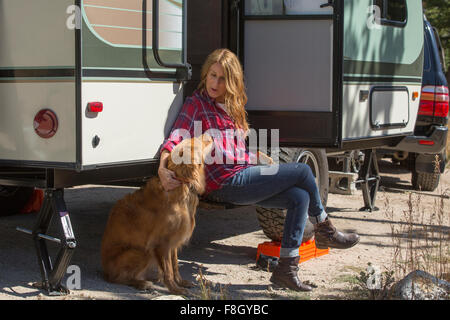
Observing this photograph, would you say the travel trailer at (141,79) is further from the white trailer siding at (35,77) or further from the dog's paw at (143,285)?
the dog's paw at (143,285)

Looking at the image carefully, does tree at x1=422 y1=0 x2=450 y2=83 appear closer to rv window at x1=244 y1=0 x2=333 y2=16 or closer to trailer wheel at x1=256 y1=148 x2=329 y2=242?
trailer wheel at x1=256 y1=148 x2=329 y2=242

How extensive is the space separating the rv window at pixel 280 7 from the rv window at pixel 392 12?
94cm

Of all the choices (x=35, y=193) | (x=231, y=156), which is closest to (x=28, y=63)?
(x=231, y=156)

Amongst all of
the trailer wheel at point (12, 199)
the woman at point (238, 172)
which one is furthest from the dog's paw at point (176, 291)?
the trailer wheel at point (12, 199)

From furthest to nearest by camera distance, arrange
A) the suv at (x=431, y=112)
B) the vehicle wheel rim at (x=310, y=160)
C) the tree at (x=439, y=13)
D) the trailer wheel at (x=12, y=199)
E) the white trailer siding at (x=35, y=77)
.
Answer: the tree at (x=439, y=13)
the suv at (x=431, y=112)
the trailer wheel at (x=12, y=199)
the vehicle wheel rim at (x=310, y=160)
the white trailer siding at (x=35, y=77)

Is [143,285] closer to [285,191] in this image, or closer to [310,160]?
[285,191]

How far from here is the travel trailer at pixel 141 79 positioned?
3732 mm

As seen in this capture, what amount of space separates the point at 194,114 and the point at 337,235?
129 cm

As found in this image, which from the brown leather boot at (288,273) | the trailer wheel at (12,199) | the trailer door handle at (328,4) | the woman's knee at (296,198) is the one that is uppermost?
the trailer door handle at (328,4)

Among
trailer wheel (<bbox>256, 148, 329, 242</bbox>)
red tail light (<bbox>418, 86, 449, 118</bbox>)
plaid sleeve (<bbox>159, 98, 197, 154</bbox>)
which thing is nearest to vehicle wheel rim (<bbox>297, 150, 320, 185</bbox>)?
trailer wheel (<bbox>256, 148, 329, 242</bbox>)

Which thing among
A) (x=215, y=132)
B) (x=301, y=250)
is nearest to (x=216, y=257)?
(x=301, y=250)

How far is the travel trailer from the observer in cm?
373

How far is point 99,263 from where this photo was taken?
478cm
